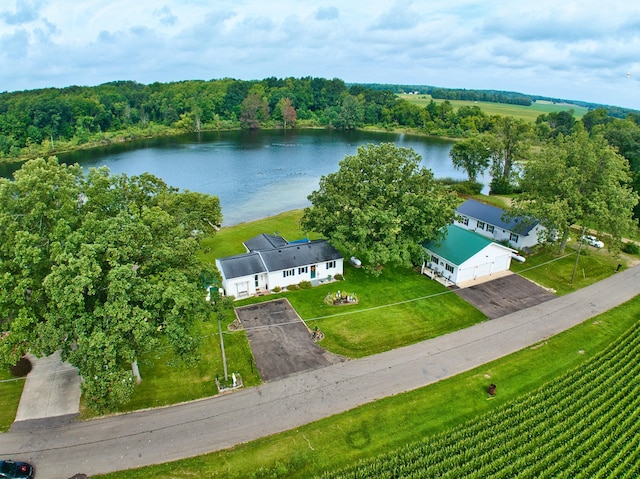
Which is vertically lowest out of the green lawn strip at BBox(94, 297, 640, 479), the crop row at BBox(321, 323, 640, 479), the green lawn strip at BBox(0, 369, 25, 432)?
the green lawn strip at BBox(0, 369, 25, 432)

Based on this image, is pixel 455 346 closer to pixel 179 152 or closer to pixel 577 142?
pixel 577 142

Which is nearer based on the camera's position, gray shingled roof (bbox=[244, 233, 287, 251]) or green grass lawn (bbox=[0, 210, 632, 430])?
green grass lawn (bbox=[0, 210, 632, 430])

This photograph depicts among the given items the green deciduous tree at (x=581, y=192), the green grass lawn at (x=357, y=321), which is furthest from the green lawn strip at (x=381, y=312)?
the green deciduous tree at (x=581, y=192)

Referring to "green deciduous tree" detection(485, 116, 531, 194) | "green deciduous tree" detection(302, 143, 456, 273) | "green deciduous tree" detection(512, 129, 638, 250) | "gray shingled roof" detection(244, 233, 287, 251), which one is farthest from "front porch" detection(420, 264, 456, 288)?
"green deciduous tree" detection(485, 116, 531, 194)

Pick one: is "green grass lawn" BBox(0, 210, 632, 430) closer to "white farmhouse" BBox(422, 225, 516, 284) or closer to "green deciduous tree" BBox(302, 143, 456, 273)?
"white farmhouse" BBox(422, 225, 516, 284)

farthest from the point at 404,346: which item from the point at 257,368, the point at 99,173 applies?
the point at 99,173

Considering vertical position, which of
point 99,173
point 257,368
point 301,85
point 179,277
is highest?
point 301,85

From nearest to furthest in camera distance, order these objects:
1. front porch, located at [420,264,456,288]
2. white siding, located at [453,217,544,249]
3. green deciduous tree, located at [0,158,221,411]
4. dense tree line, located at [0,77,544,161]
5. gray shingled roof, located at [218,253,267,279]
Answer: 1. green deciduous tree, located at [0,158,221,411]
2. gray shingled roof, located at [218,253,267,279]
3. front porch, located at [420,264,456,288]
4. white siding, located at [453,217,544,249]
5. dense tree line, located at [0,77,544,161]

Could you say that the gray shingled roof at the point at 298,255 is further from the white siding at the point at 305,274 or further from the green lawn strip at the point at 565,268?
the green lawn strip at the point at 565,268
